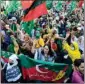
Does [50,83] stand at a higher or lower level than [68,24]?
lower

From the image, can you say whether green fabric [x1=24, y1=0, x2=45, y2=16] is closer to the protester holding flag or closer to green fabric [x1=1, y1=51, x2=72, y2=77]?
green fabric [x1=1, y1=51, x2=72, y2=77]

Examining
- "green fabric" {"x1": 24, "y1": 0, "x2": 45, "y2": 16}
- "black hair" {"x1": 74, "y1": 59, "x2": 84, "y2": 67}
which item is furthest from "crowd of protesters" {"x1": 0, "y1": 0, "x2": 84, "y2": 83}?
"green fabric" {"x1": 24, "y1": 0, "x2": 45, "y2": 16}

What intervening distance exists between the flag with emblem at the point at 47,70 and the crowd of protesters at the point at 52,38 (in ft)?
0.15

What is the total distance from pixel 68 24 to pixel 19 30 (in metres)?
0.55

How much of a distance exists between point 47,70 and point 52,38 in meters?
0.37

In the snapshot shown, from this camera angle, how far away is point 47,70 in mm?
2799

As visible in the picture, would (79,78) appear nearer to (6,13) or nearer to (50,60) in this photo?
(50,60)

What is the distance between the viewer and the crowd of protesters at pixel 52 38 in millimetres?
2773

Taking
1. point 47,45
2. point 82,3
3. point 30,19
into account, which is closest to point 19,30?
point 30,19

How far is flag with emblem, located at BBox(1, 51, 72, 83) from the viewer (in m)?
2.79

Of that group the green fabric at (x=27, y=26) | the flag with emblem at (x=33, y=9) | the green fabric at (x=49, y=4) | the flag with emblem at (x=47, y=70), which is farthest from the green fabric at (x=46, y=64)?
the green fabric at (x=49, y=4)

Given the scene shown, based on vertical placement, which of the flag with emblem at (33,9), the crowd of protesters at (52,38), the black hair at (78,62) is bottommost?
the black hair at (78,62)

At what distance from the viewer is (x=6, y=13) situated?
2758mm

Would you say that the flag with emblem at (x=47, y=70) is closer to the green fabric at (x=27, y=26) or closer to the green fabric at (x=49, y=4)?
the green fabric at (x=27, y=26)
